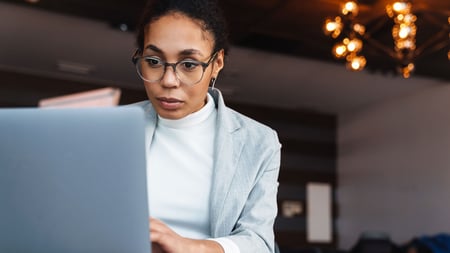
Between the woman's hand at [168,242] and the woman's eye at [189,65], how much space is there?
0.33 metres

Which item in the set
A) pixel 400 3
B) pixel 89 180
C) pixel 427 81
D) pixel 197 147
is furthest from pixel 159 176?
pixel 427 81

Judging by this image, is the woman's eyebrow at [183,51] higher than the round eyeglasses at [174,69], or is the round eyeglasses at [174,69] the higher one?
the woman's eyebrow at [183,51]

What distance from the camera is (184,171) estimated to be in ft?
3.68

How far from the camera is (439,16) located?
4.15 meters

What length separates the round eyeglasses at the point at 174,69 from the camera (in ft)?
3.51

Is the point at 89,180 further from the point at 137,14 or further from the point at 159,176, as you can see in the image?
the point at 137,14

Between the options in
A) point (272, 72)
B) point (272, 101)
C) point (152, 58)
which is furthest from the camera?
point (272, 101)

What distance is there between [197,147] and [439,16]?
3531 mm

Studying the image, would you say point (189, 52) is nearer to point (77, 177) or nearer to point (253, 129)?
point (253, 129)

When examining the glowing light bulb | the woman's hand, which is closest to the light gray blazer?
the woman's hand

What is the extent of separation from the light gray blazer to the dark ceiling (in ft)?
9.79

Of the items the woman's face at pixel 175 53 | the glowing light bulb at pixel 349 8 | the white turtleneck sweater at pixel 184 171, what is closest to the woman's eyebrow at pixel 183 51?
the woman's face at pixel 175 53

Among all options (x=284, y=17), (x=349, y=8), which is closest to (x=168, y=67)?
(x=349, y=8)

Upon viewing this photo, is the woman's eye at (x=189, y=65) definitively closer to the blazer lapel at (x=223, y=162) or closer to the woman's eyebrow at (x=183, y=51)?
the woman's eyebrow at (x=183, y=51)
